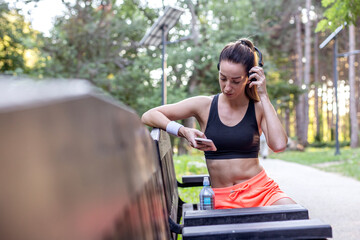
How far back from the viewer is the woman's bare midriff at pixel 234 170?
9.84ft

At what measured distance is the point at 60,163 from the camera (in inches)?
29.5

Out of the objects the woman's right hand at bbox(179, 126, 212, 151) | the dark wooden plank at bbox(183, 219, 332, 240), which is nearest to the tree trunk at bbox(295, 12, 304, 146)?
the woman's right hand at bbox(179, 126, 212, 151)

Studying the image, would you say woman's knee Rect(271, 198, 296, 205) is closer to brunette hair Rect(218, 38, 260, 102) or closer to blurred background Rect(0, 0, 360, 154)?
brunette hair Rect(218, 38, 260, 102)

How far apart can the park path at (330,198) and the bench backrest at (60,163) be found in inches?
112

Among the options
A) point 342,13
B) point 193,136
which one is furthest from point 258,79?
point 342,13

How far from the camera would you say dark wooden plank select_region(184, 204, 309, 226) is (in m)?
1.97

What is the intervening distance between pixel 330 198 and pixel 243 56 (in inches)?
220

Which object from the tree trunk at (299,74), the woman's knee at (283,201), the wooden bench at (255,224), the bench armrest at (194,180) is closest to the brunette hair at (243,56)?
the woman's knee at (283,201)

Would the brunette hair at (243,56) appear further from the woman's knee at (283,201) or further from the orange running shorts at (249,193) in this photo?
the woman's knee at (283,201)

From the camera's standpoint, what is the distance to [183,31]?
86.3 ft

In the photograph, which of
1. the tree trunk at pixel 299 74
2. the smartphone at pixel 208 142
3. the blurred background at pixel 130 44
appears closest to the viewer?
the smartphone at pixel 208 142

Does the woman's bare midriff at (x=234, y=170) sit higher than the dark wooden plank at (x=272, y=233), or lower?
higher

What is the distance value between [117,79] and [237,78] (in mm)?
22201

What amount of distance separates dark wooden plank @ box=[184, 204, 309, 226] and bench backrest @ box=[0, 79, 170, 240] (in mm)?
741
